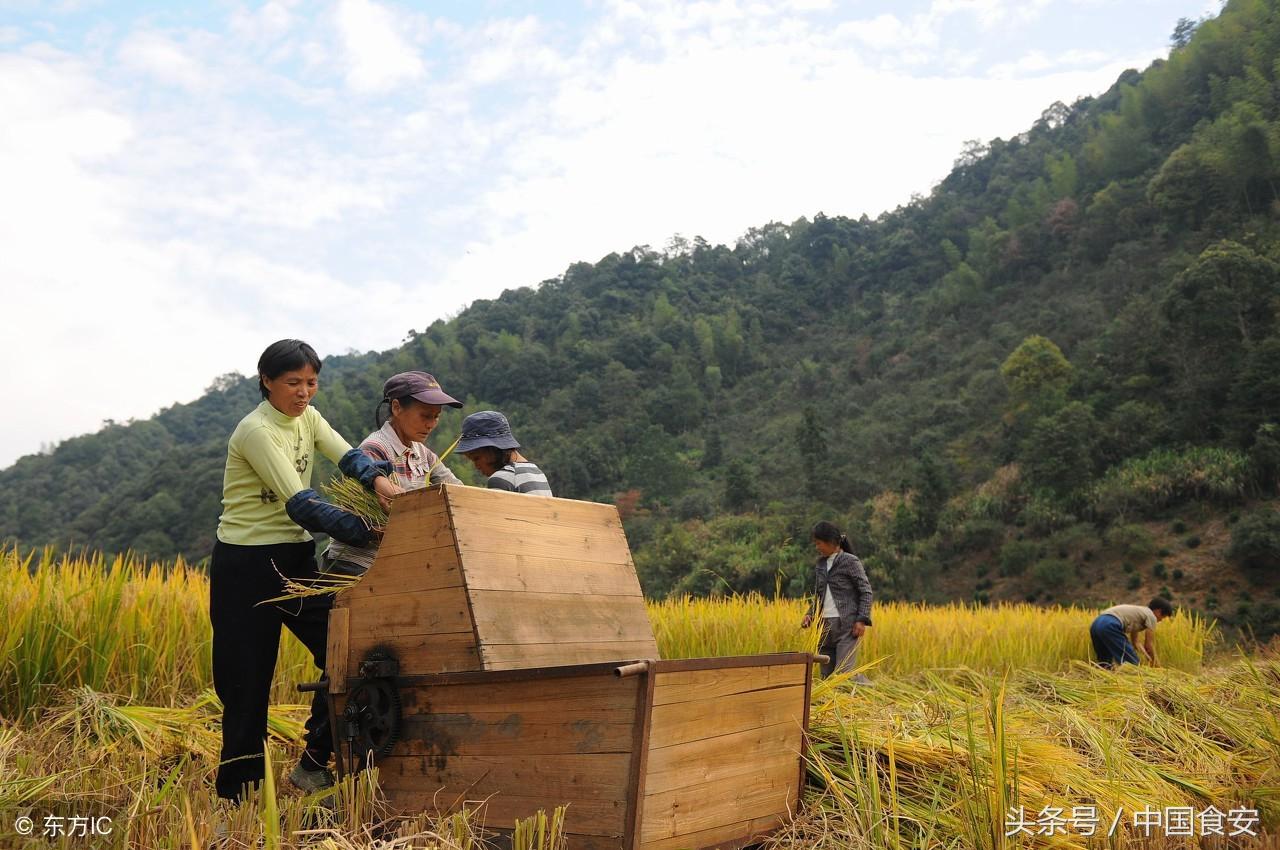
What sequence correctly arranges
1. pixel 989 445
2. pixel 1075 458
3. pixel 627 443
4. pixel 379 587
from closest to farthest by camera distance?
pixel 379 587 → pixel 1075 458 → pixel 989 445 → pixel 627 443

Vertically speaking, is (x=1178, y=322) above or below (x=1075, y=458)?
above

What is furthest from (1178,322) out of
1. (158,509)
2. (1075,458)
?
(158,509)

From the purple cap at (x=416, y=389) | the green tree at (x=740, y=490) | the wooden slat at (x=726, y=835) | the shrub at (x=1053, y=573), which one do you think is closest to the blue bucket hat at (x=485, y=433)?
the purple cap at (x=416, y=389)

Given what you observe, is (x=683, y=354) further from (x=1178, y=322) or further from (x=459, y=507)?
(x=459, y=507)

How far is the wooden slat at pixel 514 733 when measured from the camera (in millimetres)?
2135

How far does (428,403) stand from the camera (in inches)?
125

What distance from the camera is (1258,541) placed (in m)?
21.3

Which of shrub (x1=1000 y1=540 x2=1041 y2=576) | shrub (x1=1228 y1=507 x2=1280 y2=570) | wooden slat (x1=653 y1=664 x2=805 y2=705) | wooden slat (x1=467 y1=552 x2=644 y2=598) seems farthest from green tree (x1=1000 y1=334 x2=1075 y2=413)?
wooden slat (x1=653 y1=664 x2=805 y2=705)

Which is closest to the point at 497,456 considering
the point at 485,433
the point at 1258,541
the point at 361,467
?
the point at 485,433

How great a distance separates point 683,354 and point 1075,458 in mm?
35064

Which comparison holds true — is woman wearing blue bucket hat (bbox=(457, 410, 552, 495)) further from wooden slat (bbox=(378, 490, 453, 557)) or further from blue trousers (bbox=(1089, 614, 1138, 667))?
blue trousers (bbox=(1089, 614, 1138, 667))

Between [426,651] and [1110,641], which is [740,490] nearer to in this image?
[1110,641]

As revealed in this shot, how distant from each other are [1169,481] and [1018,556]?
486 centimetres

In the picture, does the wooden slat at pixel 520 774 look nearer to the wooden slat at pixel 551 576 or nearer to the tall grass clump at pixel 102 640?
the wooden slat at pixel 551 576
